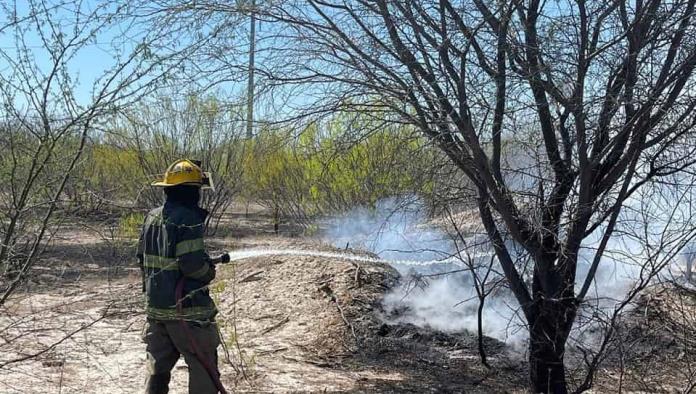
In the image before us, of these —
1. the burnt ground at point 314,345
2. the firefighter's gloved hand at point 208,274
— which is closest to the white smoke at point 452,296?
the burnt ground at point 314,345

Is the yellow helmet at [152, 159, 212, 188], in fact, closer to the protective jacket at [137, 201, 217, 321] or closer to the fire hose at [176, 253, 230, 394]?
the protective jacket at [137, 201, 217, 321]

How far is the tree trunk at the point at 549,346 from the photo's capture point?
14.8ft

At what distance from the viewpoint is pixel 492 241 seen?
15.3 feet

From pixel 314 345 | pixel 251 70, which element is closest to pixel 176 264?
pixel 251 70

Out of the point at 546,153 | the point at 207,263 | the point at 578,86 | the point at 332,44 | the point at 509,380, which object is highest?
the point at 332,44

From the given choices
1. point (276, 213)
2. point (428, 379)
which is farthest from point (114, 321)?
point (276, 213)

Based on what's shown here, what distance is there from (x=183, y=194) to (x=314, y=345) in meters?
2.95

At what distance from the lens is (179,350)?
13.7 feet

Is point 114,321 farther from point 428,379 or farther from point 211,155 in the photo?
point 211,155

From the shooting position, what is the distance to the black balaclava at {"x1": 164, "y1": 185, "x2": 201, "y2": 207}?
13.5 feet

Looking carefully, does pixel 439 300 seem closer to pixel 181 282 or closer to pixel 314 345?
pixel 314 345

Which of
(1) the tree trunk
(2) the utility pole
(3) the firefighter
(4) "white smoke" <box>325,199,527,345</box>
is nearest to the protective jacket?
(3) the firefighter

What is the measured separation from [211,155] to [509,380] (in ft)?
32.9

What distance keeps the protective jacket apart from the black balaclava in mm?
29
